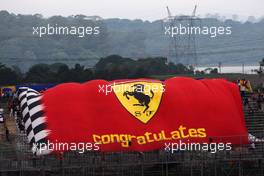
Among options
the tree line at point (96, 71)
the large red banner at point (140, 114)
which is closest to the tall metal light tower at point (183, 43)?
the tree line at point (96, 71)

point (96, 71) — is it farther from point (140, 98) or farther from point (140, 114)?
point (140, 114)

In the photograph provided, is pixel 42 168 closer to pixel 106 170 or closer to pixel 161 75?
pixel 106 170

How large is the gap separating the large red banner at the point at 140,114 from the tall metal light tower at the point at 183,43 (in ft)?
10.3

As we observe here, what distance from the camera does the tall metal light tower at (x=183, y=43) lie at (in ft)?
52.3

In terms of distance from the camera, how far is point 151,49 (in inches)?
752

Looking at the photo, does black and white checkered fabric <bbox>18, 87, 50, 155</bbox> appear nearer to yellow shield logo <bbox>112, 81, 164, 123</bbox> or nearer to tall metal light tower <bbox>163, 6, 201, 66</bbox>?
yellow shield logo <bbox>112, 81, 164, 123</bbox>

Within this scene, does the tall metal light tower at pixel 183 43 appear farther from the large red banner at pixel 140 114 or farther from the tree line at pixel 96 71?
the large red banner at pixel 140 114

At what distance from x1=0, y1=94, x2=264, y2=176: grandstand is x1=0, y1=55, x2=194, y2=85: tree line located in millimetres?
5679

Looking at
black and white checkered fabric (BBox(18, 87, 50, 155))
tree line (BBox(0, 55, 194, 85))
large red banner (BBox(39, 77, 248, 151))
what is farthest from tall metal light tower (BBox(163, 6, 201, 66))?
black and white checkered fabric (BBox(18, 87, 50, 155))

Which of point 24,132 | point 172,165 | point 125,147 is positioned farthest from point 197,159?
point 24,132

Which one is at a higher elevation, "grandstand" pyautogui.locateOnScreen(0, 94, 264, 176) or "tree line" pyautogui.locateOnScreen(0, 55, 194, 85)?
"tree line" pyautogui.locateOnScreen(0, 55, 194, 85)

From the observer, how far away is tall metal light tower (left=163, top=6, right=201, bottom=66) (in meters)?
16.0

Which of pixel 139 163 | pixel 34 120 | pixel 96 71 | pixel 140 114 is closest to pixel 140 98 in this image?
pixel 140 114

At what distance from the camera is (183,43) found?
17.1m
